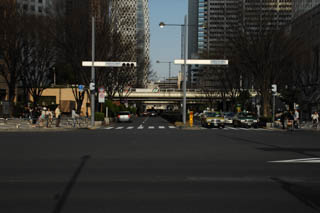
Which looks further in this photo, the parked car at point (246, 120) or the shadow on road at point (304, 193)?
the parked car at point (246, 120)

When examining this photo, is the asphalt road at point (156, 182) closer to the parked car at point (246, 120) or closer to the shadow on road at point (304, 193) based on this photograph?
the shadow on road at point (304, 193)

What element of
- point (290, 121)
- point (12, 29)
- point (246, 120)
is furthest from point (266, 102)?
point (12, 29)

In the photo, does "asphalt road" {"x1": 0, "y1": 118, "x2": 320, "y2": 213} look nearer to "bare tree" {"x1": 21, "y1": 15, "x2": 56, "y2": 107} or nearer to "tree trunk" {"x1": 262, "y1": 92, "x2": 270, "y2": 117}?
"tree trunk" {"x1": 262, "y1": 92, "x2": 270, "y2": 117}

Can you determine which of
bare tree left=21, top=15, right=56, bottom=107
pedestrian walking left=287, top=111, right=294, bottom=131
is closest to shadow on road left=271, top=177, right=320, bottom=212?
pedestrian walking left=287, top=111, right=294, bottom=131

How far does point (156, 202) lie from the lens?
708cm

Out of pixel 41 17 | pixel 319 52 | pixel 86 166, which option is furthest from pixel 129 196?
pixel 319 52

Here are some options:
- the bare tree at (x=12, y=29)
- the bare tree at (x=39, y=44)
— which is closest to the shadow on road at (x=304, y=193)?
the bare tree at (x=39, y=44)

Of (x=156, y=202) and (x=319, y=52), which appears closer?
(x=156, y=202)

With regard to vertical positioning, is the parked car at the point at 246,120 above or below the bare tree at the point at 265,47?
below

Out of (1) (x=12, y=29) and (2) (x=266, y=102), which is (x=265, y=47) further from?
A: (1) (x=12, y=29)

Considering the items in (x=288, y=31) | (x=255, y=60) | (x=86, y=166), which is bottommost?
(x=86, y=166)

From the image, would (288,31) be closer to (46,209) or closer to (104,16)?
(104,16)

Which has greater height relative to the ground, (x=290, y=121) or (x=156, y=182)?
(x=156, y=182)

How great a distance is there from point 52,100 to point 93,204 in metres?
72.2
